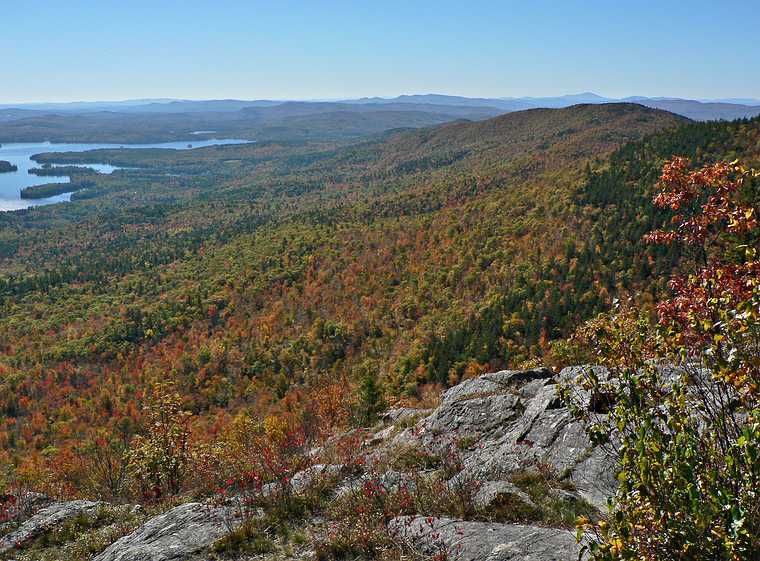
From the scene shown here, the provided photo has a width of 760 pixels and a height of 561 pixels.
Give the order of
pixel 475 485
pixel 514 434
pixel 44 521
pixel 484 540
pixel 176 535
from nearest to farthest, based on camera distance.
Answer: pixel 484 540
pixel 475 485
pixel 176 535
pixel 44 521
pixel 514 434

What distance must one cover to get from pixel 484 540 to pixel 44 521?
511 inches

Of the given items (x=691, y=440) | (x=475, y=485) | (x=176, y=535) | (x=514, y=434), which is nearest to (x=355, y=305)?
(x=514, y=434)

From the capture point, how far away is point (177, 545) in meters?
10.4

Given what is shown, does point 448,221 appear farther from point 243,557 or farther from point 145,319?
point 243,557

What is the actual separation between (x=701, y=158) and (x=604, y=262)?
32371 millimetres

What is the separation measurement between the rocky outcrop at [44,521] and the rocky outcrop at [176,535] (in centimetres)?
326

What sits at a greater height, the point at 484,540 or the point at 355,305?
the point at 484,540

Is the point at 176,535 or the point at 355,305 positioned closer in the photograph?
the point at 176,535

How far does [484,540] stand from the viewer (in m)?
8.28

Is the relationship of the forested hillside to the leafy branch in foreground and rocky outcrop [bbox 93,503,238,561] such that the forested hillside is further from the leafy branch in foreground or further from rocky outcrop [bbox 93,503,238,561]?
→ the leafy branch in foreground

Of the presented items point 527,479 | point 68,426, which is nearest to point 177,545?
point 527,479

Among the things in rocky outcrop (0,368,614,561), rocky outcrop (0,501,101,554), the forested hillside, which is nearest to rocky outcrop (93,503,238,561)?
rocky outcrop (0,368,614,561)

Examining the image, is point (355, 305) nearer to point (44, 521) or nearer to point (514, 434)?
point (514, 434)

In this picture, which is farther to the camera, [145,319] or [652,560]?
[145,319]
